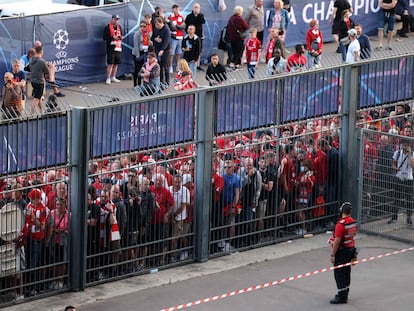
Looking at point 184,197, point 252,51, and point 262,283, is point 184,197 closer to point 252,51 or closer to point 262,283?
point 262,283

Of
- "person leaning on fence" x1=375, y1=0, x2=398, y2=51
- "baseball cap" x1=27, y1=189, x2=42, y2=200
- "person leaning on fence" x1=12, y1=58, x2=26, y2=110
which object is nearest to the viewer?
"baseball cap" x1=27, y1=189, x2=42, y2=200

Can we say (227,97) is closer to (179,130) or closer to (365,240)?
(179,130)

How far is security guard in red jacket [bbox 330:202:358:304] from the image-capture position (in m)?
20.1

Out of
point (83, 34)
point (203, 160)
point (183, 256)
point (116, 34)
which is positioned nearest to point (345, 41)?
point (116, 34)

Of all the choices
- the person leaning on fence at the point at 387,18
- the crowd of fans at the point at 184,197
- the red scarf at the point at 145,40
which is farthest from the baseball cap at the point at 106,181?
the person leaning on fence at the point at 387,18

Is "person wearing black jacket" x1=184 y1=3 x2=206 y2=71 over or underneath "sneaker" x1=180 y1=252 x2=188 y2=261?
over

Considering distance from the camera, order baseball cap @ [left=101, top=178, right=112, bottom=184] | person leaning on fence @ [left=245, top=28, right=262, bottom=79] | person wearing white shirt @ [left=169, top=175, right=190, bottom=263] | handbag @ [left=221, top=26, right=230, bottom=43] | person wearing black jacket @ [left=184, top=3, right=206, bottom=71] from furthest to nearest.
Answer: handbag @ [left=221, top=26, right=230, bottom=43] < person wearing black jacket @ [left=184, top=3, right=206, bottom=71] < person leaning on fence @ [left=245, top=28, right=262, bottom=79] < person wearing white shirt @ [left=169, top=175, right=190, bottom=263] < baseball cap @ [left=101, top=178, right=112, bottom=184]

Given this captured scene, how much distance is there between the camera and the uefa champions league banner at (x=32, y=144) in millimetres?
20125

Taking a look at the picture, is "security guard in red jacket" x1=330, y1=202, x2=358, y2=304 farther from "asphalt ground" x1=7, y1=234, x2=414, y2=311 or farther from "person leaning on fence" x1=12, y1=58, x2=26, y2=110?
"person leaning on fence" x1=12, y1=58, x2=26, y2=110

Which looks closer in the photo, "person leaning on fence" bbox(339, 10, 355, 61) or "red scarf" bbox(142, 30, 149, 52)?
"red scarf" bbox(142, 30, 149, 52)

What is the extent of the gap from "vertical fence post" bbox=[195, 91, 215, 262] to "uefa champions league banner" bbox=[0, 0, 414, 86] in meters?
9.53

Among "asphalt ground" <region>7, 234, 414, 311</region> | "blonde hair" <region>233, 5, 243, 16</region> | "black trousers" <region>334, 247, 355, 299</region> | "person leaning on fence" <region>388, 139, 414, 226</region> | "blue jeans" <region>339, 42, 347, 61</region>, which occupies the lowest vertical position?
"asphalt ground" <region>7, 234, 414, 311</region>

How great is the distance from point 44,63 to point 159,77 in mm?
2443

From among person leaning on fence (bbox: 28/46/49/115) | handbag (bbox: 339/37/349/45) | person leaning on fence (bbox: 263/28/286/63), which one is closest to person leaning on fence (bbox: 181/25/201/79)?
person leaning on fence (bbox: 263/28/286/63)
